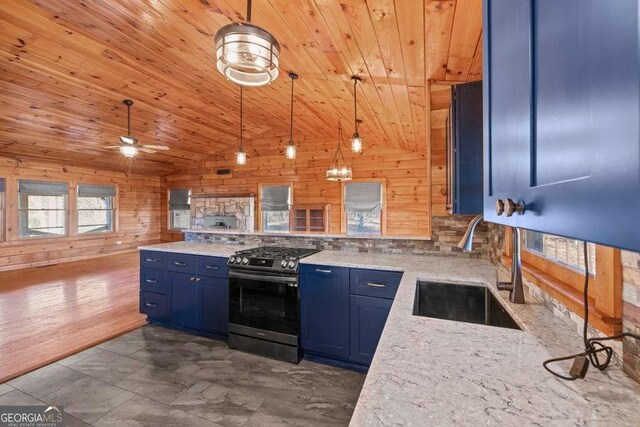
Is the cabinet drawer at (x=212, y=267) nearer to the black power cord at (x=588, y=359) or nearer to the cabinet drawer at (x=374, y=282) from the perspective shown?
the cabinet drawer at (x=374, y=282)

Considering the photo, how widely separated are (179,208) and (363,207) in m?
5.63

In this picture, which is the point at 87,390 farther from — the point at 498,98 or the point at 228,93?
the point at 228,93

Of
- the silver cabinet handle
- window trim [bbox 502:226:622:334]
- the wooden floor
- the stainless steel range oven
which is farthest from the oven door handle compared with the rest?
window trim [bbox 502:226:622:334]

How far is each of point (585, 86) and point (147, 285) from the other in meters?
3.98

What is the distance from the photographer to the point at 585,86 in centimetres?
41

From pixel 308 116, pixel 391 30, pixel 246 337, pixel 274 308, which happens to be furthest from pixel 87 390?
pixel 308 116

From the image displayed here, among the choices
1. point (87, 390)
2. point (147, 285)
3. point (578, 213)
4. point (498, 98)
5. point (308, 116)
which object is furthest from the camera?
point (308, 116)

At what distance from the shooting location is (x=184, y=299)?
125 inches

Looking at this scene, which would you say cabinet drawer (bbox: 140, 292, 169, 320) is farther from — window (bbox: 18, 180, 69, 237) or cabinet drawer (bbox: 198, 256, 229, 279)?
window (bbox: 18, 180, 69, 237)

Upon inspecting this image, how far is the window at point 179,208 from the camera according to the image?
341 inches

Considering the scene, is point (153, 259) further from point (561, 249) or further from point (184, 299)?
point (561, 249)

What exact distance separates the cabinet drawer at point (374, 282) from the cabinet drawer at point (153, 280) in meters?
2.19

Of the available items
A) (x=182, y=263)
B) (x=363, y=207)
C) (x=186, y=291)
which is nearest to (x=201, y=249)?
(x=182, y=263)

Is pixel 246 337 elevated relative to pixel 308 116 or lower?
lower
